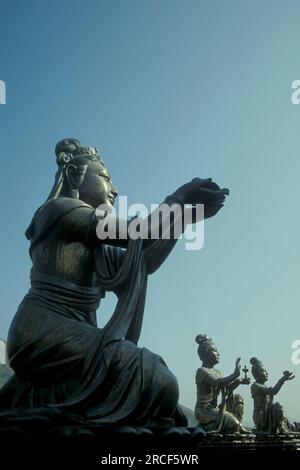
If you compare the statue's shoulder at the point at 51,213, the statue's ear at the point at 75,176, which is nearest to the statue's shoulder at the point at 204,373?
the statue's ear at the point at 75,176

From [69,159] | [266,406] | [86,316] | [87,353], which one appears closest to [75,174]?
[69,159]

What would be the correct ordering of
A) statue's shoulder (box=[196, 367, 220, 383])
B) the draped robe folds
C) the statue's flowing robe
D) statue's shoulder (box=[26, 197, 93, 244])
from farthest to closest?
statue's shoulder (box=[196, 367, 220, 383])
the statue's flowing robe
statue's shoulder (box=[26, 197, 93, 244])
the draped robe folds

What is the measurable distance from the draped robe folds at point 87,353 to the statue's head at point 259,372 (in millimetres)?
10149

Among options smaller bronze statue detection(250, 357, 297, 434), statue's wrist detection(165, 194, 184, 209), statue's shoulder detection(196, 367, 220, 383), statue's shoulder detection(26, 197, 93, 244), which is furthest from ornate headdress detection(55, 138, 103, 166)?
smaller bronze statue detection(250, 357, 297, 434)

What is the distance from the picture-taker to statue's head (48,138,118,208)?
6.02 m

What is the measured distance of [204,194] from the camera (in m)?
5.84

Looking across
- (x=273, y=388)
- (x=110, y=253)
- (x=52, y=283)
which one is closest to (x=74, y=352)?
(x=52, y=283)

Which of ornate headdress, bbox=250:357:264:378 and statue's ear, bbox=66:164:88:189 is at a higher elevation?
statue's ear, bbox=66:164:88:189

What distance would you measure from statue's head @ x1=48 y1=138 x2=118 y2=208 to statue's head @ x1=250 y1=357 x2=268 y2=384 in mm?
9903

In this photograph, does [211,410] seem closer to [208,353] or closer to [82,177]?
[208,353]

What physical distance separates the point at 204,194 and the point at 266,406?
9.77m

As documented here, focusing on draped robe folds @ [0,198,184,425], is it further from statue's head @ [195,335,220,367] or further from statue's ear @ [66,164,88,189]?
statue's head @ [195,335,220,367]
